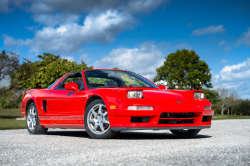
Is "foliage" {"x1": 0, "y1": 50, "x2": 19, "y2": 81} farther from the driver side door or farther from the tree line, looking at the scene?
the driver side door

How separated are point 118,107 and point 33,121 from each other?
316cm

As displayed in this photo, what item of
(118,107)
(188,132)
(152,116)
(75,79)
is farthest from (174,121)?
(75,79)

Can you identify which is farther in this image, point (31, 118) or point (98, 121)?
point (31, 118)

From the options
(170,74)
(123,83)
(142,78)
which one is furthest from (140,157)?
(170,74)

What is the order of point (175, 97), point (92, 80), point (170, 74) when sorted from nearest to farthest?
point (175, 97) → point (92, 80) → point (170, 74)

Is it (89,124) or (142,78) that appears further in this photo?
(142,78)

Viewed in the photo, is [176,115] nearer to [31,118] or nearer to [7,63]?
[31,118]

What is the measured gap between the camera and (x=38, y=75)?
81.6 ft

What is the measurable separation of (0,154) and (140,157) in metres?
1.79

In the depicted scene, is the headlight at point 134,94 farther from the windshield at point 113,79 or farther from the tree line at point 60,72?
the tree line at point 60,72

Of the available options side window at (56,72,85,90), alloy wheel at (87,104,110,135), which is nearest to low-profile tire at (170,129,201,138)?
alloy wheel at (87,104,110,135)

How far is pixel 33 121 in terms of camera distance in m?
7.47

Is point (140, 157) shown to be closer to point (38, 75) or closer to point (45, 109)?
point (45, 109)

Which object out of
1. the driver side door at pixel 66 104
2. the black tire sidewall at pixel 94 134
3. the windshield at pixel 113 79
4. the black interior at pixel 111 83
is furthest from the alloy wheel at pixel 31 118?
the black interior at pixel 111 83
